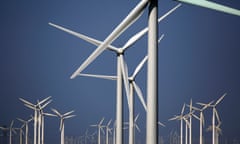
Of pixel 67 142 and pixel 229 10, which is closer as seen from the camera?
pixel 229 10

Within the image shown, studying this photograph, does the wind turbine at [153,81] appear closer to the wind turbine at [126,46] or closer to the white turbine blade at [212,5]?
the white turbine blade at [212,5]

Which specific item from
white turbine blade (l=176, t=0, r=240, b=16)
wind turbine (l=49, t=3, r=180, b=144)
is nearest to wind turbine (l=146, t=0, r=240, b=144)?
white turbine blade (l=176, t=0, r=240, b=16)

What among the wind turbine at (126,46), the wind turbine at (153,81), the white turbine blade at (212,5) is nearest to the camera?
the wind turbine at (153,81)

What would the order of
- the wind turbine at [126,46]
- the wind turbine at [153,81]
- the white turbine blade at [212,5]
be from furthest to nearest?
the wind turbine at [126,46], the white turbine blade at [212,5], the wind turbine at [153,81]

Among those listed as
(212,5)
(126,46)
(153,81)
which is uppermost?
(126,46)

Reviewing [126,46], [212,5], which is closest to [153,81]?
[212,5]

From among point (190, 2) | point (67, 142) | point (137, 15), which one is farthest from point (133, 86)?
point (67, 142)

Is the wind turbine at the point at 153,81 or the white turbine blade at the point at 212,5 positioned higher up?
the white turbine blade at the point at 212,5

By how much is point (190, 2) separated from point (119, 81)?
31.3 feet

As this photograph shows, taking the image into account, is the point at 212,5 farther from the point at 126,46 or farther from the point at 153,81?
the point at 126,46

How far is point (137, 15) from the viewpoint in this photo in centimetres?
1716

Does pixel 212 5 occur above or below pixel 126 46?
below

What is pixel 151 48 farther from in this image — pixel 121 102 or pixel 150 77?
pixel 121 102

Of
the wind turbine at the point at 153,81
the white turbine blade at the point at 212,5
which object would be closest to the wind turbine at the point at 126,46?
the white turbine blade at the point at 212,5
